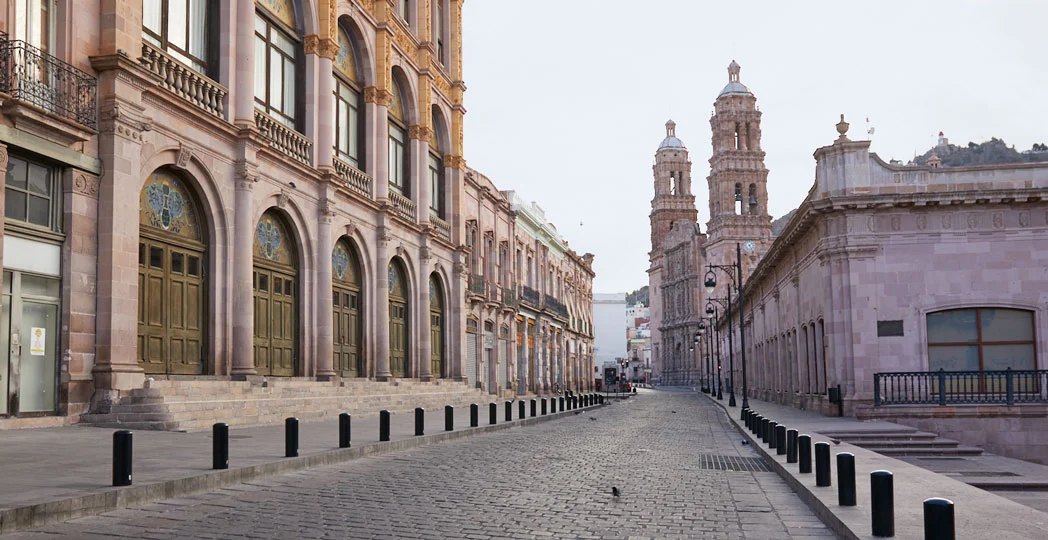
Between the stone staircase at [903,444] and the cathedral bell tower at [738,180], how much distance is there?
89.7m

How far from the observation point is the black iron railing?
2527cm

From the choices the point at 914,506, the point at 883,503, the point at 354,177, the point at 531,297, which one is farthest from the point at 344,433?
the point at 531,297

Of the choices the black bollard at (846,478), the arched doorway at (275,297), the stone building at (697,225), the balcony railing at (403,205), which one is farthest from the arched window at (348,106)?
the stone building at (697,225)

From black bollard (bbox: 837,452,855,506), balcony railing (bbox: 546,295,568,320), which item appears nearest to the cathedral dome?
Result: balcony railing (bbox: 546,295,568,320)

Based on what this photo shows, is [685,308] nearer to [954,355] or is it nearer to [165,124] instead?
[954,355]

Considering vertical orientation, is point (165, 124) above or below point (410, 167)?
below

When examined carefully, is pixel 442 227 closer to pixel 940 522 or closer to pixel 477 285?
pixel 477 285

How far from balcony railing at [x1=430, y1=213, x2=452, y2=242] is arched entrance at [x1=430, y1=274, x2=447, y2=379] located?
215 cm

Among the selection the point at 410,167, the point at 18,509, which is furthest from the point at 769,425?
the point at 410,167

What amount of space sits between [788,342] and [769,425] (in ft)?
77.1

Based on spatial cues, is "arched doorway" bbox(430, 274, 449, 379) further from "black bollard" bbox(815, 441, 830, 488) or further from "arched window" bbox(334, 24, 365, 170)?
"black bollard" bbox(815, 441, 830, 488)

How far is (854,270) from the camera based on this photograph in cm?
2762

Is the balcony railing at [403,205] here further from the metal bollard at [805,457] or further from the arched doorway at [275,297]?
the metal bollard at [805,457]

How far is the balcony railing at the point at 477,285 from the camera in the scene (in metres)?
50.5
